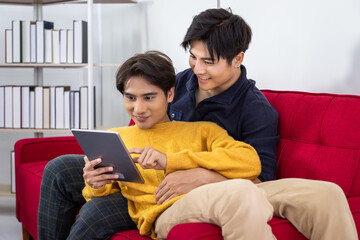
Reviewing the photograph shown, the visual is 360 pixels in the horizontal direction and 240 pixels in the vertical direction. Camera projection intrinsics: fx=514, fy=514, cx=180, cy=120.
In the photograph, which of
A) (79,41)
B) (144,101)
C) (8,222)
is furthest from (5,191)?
(144,101)

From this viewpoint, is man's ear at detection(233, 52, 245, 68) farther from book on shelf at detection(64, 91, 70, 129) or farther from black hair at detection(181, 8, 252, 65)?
book on shelf at detection(64, 91, 70, 129)

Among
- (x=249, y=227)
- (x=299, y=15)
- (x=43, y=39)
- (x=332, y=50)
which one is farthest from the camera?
(x=43, y=39)

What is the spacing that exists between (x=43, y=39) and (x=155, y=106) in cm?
177

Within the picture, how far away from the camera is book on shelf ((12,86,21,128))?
3139 millimetres

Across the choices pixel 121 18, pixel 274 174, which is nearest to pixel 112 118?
pixel 121 18

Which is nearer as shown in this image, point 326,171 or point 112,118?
point 326,171

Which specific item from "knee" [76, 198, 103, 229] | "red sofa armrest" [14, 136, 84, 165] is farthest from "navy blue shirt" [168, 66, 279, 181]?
"red sofa armrest" [14, 136, 84, 165]

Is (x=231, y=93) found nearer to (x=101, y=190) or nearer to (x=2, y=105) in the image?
(x=101, y=190)

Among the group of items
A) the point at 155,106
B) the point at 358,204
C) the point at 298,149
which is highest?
the point at 155,106

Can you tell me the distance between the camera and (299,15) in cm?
210

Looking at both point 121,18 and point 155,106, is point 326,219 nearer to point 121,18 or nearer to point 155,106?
point 155,106

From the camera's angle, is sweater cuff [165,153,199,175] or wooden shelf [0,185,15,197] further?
wooden shelf [0,185,15,197]

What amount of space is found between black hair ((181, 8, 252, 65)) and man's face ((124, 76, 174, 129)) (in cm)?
24

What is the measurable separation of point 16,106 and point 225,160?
2046 millimetres
